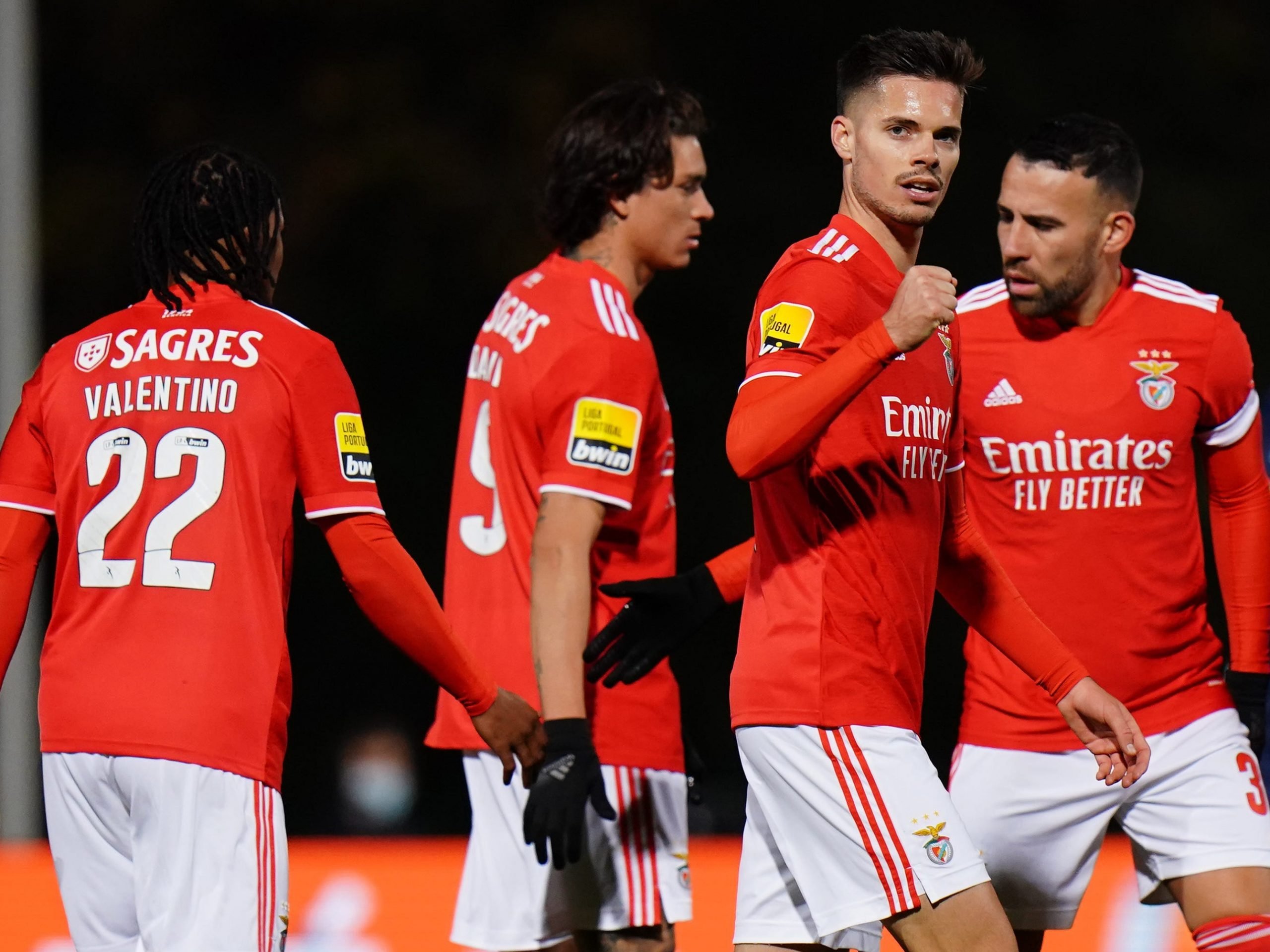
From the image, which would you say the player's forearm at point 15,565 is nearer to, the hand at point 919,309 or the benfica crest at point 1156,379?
the hand at point 919,309

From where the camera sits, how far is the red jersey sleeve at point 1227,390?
4801 millimetres

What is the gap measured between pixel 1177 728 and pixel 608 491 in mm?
1549

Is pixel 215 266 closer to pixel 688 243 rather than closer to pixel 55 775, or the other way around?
pixel 55 775

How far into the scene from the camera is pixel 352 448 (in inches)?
151

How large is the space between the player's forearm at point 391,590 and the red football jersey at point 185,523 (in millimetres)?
73

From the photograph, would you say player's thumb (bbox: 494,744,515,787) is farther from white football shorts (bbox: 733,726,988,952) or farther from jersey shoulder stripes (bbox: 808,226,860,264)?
jersey shoulder stripes (bbox: 808,226,860,264)

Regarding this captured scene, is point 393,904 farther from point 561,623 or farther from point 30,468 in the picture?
point 30,468

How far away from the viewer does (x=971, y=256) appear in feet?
40.2

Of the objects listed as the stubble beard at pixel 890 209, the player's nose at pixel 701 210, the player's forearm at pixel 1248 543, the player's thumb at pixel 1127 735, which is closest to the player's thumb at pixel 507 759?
the player's thumb at pixel 1127 735

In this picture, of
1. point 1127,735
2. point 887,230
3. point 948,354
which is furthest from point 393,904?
point 887,230

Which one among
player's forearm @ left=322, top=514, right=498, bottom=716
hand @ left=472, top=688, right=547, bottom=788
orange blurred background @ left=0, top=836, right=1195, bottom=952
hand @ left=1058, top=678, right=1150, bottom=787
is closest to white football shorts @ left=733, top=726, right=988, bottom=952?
hand @ left=1058, top=678, right=1150, bottom=787

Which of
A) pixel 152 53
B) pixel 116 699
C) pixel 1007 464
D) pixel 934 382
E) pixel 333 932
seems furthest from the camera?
pixel 152 53

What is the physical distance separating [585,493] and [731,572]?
422mm

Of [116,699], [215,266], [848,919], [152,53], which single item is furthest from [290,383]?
[152,53]
